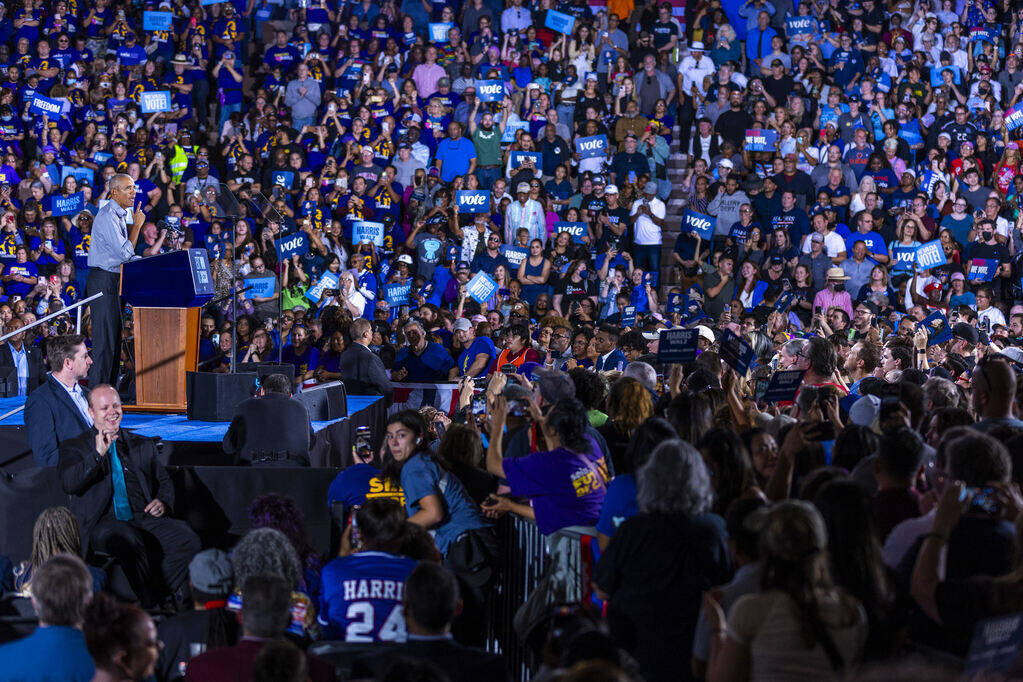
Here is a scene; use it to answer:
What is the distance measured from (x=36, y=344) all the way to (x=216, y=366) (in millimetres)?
2730

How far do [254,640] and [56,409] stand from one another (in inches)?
164

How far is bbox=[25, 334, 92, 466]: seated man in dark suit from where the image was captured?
725cm

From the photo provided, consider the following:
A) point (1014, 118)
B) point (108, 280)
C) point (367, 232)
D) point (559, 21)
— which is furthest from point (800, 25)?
point (108, 280)

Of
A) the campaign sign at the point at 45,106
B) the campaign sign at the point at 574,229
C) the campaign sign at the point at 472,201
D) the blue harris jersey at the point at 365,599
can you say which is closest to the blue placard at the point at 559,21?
the campaign sign at the point at 472,201

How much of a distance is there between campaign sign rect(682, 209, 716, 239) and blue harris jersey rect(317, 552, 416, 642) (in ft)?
38.3

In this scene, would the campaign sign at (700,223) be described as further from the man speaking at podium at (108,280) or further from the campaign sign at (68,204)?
the man speaking at podium at (108,280)

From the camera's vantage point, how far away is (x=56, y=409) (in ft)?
23.9

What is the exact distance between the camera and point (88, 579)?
4008 mm

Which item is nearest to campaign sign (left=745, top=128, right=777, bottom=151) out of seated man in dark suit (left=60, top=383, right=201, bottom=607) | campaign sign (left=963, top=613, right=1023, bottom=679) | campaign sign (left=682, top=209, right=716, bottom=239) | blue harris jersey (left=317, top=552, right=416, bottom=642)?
campaign sign (left=682, top=209, right=716, bottom=239)

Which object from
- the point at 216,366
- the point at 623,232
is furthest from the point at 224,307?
the point at 623,232

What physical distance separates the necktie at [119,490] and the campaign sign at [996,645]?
17.4ft

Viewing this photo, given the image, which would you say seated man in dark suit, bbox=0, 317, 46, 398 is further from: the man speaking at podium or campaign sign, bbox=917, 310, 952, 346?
campaign sign, bbox=917, 310, 952, 346

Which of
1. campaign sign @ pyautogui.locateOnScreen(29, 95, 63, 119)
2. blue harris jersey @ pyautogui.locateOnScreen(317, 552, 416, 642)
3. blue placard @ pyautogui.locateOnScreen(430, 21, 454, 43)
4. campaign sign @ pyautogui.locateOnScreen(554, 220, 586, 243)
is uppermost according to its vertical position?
blue placard @ pyautogui.locateOnScreen(430, 21, 454, 43)

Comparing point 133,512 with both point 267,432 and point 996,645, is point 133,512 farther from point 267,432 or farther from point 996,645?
point 996,645
